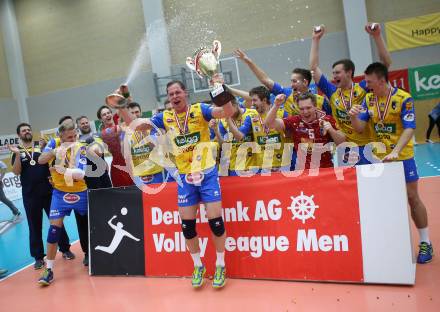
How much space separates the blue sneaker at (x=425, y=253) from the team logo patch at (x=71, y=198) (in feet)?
12.7

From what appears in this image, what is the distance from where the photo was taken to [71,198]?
15.5ft

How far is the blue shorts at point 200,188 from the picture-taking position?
3.77 m

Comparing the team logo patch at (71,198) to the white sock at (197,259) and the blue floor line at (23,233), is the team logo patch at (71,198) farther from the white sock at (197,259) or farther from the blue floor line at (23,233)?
the white sock at (197,259)

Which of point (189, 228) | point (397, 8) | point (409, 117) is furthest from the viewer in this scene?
point (397, 8)

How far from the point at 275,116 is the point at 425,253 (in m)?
1.94

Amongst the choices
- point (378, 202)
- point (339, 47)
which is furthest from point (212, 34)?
point (378, 202)

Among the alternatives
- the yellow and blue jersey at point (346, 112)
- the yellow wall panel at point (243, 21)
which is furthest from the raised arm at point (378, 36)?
the yellow wall panel at point (243, 21)

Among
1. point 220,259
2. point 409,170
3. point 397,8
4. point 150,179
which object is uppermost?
point 397,8

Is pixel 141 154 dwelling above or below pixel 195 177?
above

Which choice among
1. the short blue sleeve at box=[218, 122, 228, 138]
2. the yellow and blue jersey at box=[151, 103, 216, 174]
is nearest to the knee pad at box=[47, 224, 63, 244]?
the yellow and blue jersey at box=[151, 103, 216, 174]

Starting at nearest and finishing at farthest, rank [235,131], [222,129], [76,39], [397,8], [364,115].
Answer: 1. [364,115]
2. [235,131]
3. [222,129]
4. [397,8]
5. [76,39]

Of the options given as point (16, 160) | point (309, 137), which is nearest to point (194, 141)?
point (309, 137)

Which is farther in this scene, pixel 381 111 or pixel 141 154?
pixel 141 154

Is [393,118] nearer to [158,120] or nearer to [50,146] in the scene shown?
[158,120]
